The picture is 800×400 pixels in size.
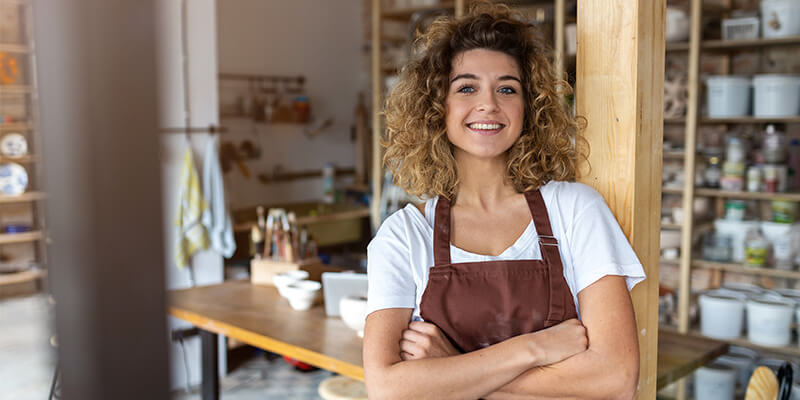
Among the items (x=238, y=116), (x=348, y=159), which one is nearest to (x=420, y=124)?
(x=238, y=116)

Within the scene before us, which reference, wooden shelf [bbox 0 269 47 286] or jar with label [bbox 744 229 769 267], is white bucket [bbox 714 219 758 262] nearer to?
jar with label [bbox 744 229 769 267]

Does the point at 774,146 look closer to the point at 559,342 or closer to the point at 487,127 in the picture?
the point at 487,127

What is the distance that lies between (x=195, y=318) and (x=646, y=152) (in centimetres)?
190

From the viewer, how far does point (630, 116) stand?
1.62 metres

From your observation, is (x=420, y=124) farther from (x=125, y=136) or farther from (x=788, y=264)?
(x=788, y=264)

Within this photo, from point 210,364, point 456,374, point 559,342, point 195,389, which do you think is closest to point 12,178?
point 195,389

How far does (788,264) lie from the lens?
13.2 ft

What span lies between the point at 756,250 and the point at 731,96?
3.00 feet

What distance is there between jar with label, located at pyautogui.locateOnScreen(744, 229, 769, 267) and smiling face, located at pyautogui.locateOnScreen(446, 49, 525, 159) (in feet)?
9.75

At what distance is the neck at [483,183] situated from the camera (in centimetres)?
176

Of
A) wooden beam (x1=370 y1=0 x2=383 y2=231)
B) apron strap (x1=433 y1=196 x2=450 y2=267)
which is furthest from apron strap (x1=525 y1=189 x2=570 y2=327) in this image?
wooden beam (x1=370 y1=0 x2=383 y2=231)

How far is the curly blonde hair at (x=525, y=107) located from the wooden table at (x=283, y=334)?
772mm

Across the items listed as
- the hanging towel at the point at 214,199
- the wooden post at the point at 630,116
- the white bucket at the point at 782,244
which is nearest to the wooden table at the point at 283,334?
the wooden post at the point at 630,116

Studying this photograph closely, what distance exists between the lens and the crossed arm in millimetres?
1461
